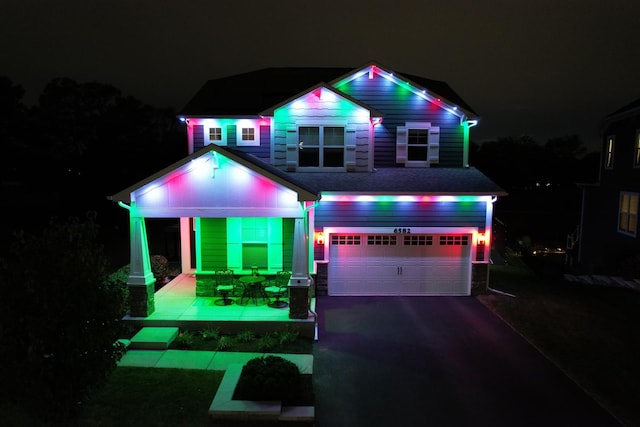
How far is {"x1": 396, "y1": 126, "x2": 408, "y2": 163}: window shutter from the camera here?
51.2ft

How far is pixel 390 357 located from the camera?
1013cm

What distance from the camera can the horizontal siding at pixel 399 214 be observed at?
1448cm

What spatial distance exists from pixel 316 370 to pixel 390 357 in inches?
70.1

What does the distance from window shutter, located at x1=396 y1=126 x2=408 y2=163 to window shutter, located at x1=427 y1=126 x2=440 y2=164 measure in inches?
33.3

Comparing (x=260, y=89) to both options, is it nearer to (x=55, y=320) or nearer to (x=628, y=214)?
(x=55, y=320)

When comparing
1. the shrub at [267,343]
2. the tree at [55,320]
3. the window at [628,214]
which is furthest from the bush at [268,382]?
the window at [628,214]

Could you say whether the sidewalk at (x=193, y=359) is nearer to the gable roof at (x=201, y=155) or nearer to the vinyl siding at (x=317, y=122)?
the gable roof at (x=201, y=155)

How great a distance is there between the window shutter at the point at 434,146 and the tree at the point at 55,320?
38.6ft

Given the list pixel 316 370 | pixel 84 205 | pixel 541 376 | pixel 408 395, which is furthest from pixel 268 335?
pixel 84 205

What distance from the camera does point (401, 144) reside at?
15703 millimetres

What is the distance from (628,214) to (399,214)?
11076 millimetres

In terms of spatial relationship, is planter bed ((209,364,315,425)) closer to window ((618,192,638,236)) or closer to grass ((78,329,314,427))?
grass ((78,329,314,427))

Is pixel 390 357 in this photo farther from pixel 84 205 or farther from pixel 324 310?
pixel 84 205

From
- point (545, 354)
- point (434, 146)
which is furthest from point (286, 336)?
point (434, 146)
